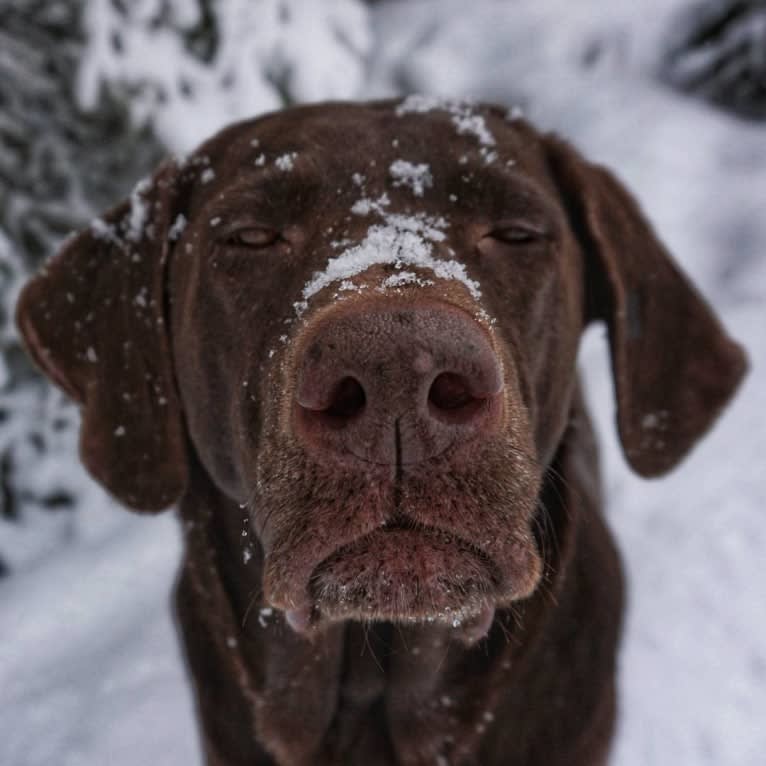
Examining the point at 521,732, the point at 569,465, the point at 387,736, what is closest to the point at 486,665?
the point at 521,732

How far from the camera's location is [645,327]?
2.16m

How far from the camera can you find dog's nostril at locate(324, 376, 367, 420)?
1.19 metres

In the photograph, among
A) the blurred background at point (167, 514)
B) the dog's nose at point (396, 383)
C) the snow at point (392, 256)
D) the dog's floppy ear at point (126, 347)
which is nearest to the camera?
the dog's nose at point (396, 383)

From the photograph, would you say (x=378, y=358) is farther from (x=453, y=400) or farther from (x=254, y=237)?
(x=254, y=237)

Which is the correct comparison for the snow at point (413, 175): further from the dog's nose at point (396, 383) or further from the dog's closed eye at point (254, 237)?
the dog's nose at point (396, 383)

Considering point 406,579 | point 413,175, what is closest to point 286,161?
point 413,175

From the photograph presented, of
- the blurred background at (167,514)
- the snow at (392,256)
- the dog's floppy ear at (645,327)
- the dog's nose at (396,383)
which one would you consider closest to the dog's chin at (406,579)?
the dog's nose at (396,383)

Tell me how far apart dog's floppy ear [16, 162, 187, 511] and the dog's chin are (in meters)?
0.83

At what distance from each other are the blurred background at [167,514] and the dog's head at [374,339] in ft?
4.34

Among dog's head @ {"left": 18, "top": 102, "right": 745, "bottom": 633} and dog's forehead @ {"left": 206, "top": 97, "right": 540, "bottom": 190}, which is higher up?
dog's forehead @ {"left": 206, "top": 97, "right": 540, "bottom": 190}

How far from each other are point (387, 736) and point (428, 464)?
3.98 feet

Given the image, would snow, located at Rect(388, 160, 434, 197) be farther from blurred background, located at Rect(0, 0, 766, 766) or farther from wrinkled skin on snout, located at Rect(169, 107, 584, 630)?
blurred background, located at Rect(0, 0, 766, 766)

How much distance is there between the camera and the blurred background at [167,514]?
308 cm

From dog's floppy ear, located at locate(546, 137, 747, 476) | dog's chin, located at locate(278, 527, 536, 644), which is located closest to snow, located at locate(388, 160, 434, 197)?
dog's floppy ear, located at locate(546, 137, 747, 476)
